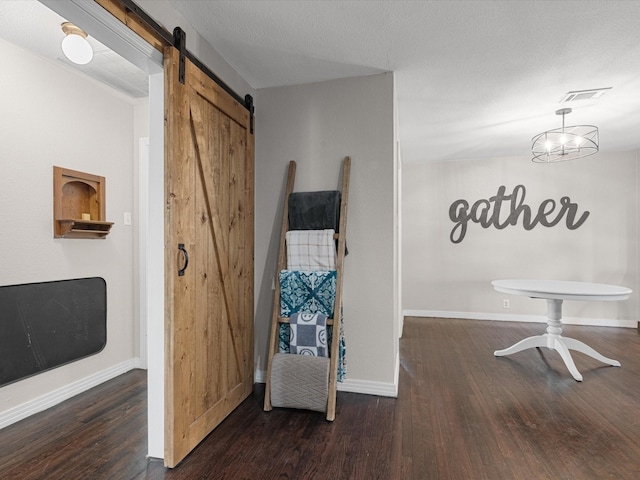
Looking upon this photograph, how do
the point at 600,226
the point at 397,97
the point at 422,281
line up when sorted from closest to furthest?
the point at 397,97
the point at 600,226
the point at 422,281

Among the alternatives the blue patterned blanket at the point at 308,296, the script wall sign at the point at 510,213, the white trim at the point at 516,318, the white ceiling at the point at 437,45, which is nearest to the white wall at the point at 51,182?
the white ceiling at the point at 437,45

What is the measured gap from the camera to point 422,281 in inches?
211

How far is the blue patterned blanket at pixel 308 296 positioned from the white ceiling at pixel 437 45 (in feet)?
5.04

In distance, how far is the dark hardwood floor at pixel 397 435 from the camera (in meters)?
1.77

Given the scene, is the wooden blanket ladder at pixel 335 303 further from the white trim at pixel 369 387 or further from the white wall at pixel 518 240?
the white wall at pixel 518 240

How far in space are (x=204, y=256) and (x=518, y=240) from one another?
15.4ft

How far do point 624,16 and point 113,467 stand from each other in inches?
147

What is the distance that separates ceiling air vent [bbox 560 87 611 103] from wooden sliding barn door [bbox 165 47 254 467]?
2770 mm

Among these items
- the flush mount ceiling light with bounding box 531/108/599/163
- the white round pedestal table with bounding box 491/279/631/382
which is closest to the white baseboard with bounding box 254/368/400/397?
the white round pedestal table with bounding box 491/279/631/382

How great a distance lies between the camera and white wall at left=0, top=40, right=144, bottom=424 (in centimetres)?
227

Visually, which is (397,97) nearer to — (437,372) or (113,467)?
(437,372)

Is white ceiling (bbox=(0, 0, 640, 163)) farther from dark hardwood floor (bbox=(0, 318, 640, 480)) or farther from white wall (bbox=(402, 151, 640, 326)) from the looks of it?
dark hardwood floor (bbox=(0, 318, 640, 480))

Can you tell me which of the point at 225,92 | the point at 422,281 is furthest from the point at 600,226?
the point at 225,92

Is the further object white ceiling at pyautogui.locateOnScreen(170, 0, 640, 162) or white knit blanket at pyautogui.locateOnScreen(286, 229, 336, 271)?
white knit blanket at pyautogui.locateOnScreen(286, 229, 336, 271)
